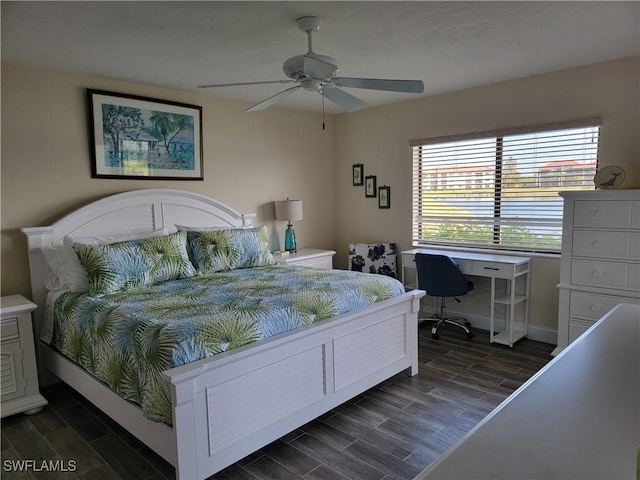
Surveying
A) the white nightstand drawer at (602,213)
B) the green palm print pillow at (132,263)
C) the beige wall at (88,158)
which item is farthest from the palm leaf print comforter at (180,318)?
the white nightstand drawer at (602,213)

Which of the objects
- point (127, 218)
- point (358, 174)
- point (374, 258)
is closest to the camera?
point (127, 218)

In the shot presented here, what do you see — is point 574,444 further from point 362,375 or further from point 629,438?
point 362,375

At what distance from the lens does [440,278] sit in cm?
404

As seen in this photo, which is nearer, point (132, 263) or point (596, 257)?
point (132, 263)

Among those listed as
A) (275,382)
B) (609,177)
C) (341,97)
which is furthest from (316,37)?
(609,177)

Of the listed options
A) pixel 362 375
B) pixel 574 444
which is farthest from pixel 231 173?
pixel 574 444

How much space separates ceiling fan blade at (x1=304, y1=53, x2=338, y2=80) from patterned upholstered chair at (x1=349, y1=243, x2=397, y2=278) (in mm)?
2832

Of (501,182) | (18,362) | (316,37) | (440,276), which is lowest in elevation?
(18,362)

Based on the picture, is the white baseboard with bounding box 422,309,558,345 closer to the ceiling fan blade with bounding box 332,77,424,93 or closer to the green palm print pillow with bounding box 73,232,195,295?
the ceiling fan blade with bounding box 332,77,424,93

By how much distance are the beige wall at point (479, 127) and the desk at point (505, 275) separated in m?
0.11

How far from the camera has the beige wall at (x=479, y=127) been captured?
3432 millimetres

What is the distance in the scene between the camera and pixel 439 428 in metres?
2.60

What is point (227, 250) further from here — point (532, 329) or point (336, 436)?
point (532, 329)

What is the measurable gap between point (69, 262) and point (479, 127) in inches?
147
